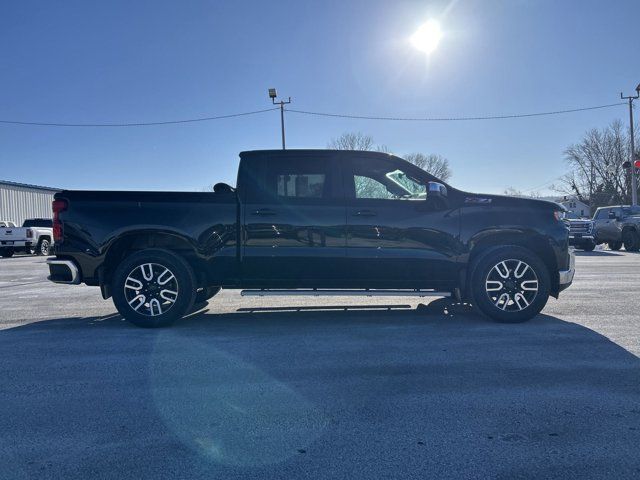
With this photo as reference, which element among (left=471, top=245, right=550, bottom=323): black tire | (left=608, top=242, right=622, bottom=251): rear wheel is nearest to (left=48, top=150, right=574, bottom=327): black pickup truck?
(left=471, top=245, right=550, bottom=323): black tire

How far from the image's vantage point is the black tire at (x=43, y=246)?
25.3m

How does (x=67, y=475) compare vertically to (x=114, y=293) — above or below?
below

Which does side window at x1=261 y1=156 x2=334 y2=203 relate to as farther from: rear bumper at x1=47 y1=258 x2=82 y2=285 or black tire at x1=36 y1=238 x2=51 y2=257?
black tire at x1=36 y1=238 x2=51 y2=257

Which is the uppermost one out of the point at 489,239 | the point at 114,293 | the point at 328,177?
the point at 328,177

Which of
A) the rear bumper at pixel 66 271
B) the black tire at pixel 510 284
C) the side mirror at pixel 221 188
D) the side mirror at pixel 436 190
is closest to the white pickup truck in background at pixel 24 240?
the rear bumper at pixel 66 271

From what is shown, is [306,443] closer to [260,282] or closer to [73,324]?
[260,282]

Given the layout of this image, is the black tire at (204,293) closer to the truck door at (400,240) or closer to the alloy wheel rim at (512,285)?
the truck door at (400,240)

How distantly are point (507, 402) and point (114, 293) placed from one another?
4382 millimetres

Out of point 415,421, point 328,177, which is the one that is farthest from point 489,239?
point 415,421

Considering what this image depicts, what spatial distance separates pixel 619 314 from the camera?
656cm

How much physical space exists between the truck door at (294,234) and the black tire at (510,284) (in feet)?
5.28

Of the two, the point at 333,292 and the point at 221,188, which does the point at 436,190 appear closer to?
the point at 333,292

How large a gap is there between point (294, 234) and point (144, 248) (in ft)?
5.85

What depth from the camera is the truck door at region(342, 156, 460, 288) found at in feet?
19.7
